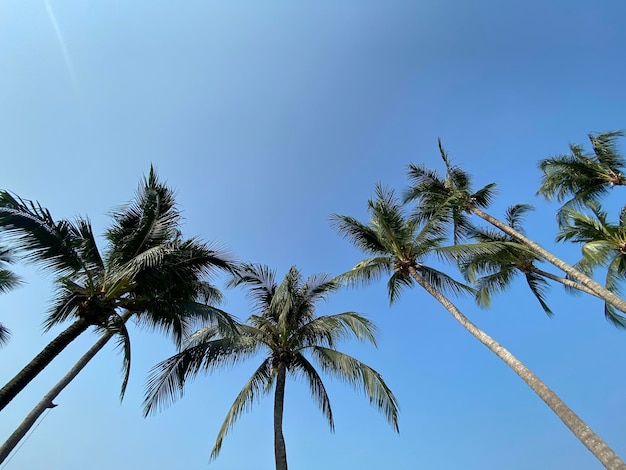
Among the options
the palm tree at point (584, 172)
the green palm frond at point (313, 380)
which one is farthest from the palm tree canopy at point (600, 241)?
the green palm frond at point (313, 380)

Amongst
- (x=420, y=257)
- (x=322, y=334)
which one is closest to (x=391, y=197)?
(x=420, y=257)

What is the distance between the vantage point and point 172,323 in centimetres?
1012

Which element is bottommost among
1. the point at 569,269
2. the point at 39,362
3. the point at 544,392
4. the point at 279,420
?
the point at 39,362

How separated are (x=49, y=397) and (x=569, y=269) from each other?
18572 mm

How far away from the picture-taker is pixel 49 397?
34.2ft

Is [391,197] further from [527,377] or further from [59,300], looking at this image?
[59,300]

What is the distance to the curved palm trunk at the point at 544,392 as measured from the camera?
6683 mm

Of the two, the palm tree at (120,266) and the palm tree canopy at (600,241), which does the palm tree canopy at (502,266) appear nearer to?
the palm tree canopy at (600,241)

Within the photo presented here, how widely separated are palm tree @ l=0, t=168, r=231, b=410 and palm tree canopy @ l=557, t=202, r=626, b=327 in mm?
15389

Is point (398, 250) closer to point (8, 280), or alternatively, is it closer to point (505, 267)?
point (505, 267)

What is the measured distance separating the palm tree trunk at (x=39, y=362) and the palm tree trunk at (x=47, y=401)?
2770mm

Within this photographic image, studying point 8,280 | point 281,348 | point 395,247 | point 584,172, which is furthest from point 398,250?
point 8,280

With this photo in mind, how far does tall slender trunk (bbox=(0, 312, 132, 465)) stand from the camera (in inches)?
369

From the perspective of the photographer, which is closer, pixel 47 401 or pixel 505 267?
pixel 47 401
